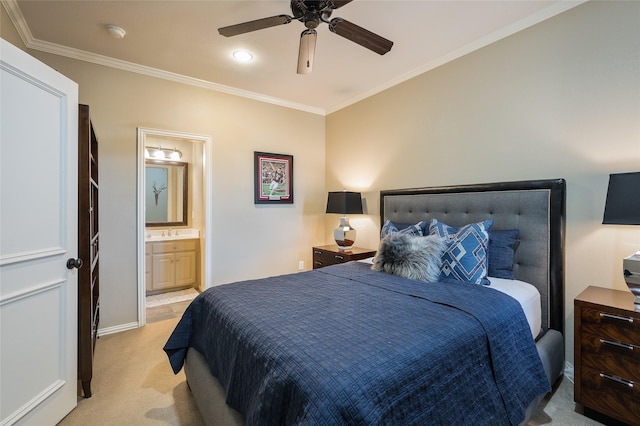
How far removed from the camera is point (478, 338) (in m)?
1.38

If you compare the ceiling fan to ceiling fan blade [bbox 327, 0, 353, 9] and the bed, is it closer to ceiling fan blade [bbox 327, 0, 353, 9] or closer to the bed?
ceiling fan blade [bbox 327, 0, 353, 9]

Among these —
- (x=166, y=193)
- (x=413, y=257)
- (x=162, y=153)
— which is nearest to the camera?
(x=413, y=257)

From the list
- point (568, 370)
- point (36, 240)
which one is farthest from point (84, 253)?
Answer: point (568, 370)

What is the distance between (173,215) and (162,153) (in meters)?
0.97

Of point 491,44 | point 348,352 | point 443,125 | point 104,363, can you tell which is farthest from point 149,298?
point 491,44

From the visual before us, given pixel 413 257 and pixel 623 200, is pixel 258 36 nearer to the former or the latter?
pixel 413 257

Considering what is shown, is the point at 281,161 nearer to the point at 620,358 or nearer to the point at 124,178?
the point at 124,178

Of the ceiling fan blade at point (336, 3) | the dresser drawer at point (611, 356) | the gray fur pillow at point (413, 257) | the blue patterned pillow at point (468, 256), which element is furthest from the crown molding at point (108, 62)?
the dresser drawer at point (611, 356)

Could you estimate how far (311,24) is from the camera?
73.8 inches

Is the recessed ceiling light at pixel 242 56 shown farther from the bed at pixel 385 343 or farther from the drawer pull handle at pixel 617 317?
the drawer pull handle at pixel 617 317

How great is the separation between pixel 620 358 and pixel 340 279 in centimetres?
165

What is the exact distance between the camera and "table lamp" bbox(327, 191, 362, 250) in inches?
143

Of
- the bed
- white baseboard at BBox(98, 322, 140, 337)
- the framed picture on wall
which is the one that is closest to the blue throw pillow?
the bed

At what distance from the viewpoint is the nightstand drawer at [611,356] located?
61.7 inches
